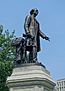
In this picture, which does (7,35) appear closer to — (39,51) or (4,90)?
(4,90)

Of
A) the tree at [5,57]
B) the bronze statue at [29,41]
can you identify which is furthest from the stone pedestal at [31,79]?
the tree at [5,57]

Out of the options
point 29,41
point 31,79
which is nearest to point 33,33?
point 29,41

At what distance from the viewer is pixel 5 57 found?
111 feet

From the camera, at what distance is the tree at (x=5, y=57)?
32.0 meters

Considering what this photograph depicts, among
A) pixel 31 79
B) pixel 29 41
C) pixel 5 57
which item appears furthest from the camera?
pixel 5 57

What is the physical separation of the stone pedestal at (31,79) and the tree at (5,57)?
12491 millimetres

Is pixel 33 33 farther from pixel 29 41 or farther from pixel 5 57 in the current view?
pixel 5 57

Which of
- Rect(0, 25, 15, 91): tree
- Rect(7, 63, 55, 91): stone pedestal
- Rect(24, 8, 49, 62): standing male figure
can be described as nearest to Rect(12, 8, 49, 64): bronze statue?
Rect(24, 8, 49, 62): standing male figure

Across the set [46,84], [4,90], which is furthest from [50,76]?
[4,90]

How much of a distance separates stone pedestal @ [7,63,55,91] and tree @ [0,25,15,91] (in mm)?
12491

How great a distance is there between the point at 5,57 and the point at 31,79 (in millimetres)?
15396

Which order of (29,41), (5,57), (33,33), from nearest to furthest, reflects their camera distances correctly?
(29,41)
(33,33)
(5,57)

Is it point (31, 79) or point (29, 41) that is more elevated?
point (29, 41)

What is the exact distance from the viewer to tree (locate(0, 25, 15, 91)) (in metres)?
32.0
